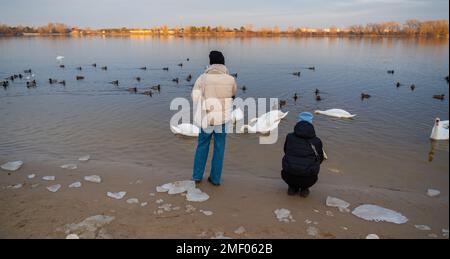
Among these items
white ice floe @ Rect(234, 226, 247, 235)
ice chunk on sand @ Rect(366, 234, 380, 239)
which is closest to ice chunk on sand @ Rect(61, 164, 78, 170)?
white ice floe @ Rect(234, 226, 247, 235)

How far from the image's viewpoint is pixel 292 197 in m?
5.02

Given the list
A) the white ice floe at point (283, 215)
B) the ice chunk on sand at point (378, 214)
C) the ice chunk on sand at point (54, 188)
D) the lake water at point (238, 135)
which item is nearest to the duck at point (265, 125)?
the lake water at point (238, 135)

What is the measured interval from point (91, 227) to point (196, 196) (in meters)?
1.54

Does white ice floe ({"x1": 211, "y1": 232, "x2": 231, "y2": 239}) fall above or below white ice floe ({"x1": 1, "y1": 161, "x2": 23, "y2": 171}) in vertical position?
below

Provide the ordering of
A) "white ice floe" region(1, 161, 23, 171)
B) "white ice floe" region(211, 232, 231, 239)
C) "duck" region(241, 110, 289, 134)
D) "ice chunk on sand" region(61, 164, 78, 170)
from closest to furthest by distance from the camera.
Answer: "white ice floe" region(211, 232, 231, 239) → "white ice floe" region(1, 161, 23, 171) → "ice chunk on sand" region(61, 164, 78, 170) → "duck" region(241, 110, 289, 134)

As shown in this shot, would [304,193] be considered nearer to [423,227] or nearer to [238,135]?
[423,227]

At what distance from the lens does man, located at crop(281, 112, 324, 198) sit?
15.4 feet

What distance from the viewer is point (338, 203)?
16.0 ft

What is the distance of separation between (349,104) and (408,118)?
2846 mm

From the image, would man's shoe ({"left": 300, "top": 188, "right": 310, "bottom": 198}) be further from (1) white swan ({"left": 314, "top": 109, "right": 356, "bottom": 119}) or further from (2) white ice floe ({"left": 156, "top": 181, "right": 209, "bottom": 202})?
(1) white swan ({"left": 314, "top": 109, "right": 356, "bottom": 119})

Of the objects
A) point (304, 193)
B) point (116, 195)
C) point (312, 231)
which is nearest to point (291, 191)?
point (304, 193)

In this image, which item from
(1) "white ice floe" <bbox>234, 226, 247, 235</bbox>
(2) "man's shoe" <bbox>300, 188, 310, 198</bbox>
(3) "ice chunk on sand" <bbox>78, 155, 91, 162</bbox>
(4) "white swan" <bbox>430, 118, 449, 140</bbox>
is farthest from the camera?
(4) "white swan" <bbox>430, 118, 449, 140</bbox>

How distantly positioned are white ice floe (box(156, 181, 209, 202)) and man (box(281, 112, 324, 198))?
1354 millimetres

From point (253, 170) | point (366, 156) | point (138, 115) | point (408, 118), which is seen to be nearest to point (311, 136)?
point (253, 170)
